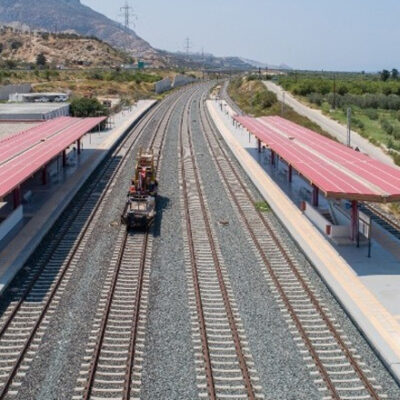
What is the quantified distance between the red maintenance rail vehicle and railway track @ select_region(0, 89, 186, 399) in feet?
5.12

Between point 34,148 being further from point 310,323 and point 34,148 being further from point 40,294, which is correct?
point 310,323

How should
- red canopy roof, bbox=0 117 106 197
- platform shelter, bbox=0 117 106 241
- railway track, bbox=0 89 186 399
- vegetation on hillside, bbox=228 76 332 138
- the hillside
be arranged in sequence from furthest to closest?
the hillside < vegetation on hillside, bbox=228 76 332 138 < red canopy roof, bbox=0 117 106 197 < platform shelter, bbox=0 117 106 241 < railway track, bbox=0 89 186 399

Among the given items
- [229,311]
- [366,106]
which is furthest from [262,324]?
[366,106]

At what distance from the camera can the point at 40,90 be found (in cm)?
8712

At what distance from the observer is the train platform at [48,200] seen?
1850 centimetres

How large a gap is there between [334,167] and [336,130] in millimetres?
30054

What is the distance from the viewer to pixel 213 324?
14.4 meters

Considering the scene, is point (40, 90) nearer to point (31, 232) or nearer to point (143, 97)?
point (143, 97)

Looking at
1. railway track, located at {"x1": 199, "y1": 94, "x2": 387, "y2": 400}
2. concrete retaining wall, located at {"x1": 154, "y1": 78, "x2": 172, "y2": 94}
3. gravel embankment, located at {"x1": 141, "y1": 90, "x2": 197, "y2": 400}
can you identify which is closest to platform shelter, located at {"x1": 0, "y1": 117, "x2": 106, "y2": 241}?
gravel embankment, located at {"x1": 141, "y1": 90, "x2": 197, "y2": 400}

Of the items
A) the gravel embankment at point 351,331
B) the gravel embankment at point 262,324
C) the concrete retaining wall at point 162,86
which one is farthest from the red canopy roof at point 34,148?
the concrete retaining wall at point 162,86

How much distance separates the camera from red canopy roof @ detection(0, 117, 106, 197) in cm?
2131

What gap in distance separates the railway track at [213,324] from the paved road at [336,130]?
18778 millimetres

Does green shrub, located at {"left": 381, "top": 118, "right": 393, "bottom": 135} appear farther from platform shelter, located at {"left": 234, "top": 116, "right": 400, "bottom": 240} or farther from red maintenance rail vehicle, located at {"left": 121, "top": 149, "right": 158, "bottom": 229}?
red maintenance rail vehicle, located at {"left": 121, "top": 149, "right": 158, "bottom": 229}

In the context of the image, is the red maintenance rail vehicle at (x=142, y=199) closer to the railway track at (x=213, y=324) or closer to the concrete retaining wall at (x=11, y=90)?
the railway track at (x=213, y=324)
